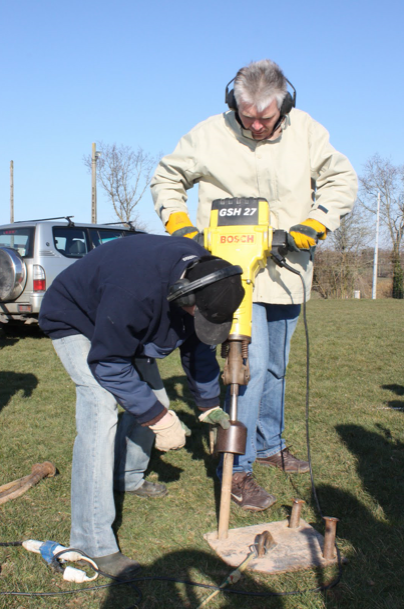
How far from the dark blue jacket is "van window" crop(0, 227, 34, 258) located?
6.58 meters

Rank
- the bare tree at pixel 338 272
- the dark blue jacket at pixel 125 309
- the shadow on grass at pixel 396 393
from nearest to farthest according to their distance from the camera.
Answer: the dark blue jacket at pixel 125 309 → the shadow on grass at pixel 396 393 → the bare tree at pixel 338 272

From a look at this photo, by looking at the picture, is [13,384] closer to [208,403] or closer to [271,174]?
[208,403]

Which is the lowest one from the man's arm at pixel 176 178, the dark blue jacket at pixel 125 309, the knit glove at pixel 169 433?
the knit glove at pixel 169 433

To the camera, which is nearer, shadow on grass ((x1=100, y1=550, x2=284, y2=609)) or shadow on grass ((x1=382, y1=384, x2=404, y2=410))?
shadow on grass ((x1=100, y1=550, x2=284, y2=609))

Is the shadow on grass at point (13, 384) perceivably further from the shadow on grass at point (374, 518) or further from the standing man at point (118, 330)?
the shadow on grass at point (374, 518)

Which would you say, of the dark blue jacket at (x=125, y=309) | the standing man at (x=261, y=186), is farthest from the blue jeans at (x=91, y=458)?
the standing man at (x=261, y=186)

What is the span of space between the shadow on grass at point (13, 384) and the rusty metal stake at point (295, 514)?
3.20 meters

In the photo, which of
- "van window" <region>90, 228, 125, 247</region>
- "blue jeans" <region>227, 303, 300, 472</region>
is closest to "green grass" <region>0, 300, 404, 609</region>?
"blue jeans" <region>227, 303, 300, 472</region>

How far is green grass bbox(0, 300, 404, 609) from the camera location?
7.54 ft

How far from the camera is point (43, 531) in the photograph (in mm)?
2781

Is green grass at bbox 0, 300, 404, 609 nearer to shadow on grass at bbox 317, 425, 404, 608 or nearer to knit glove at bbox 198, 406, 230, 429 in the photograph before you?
shadow on grass at bbox 317, 425, 404, 608

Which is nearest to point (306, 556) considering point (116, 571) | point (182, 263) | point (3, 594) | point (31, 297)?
point (116, 571)

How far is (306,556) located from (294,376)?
409 cm

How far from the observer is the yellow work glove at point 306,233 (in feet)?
9.44
